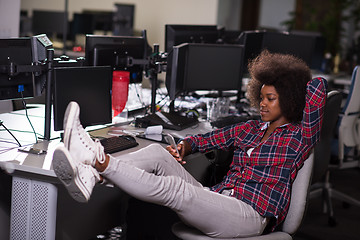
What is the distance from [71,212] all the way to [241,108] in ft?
5.53

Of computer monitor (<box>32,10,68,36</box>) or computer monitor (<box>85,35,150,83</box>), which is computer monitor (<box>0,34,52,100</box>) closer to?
computer monitor (<box>85,35,150,83</box>)

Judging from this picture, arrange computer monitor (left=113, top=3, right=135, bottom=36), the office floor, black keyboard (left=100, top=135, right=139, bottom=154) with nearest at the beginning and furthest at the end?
1. black keyboard (left=100, top=135, right=139, bottom=154)
2. the office floor
3. computer monitor (left=113, top=3, right=135, bottom=36)

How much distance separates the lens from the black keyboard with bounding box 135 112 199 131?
2977 mm

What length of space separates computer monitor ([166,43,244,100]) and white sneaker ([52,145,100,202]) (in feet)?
4.46

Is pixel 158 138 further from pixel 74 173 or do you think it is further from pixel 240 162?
pixel 74 173

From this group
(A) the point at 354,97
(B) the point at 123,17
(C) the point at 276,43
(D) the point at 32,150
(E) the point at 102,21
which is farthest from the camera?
(E) the point at 102,21

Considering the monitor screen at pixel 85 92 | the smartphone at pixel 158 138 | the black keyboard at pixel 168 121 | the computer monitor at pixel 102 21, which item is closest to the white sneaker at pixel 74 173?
the monitor screen at pixel 85 92

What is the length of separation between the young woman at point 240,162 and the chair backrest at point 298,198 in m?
0.02

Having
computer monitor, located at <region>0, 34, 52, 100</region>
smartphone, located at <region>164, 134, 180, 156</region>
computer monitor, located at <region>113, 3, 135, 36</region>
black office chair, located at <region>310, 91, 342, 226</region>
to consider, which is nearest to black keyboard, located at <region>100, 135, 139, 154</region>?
smartphone, located at <region>164, 134, 180, 156</region>

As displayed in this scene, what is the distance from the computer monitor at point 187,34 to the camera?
13.0ft

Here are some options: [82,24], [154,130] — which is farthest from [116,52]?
[82,24]

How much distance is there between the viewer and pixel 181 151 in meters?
2.52

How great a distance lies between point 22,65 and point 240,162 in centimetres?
116

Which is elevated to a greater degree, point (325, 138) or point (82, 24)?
point (82, 24)
